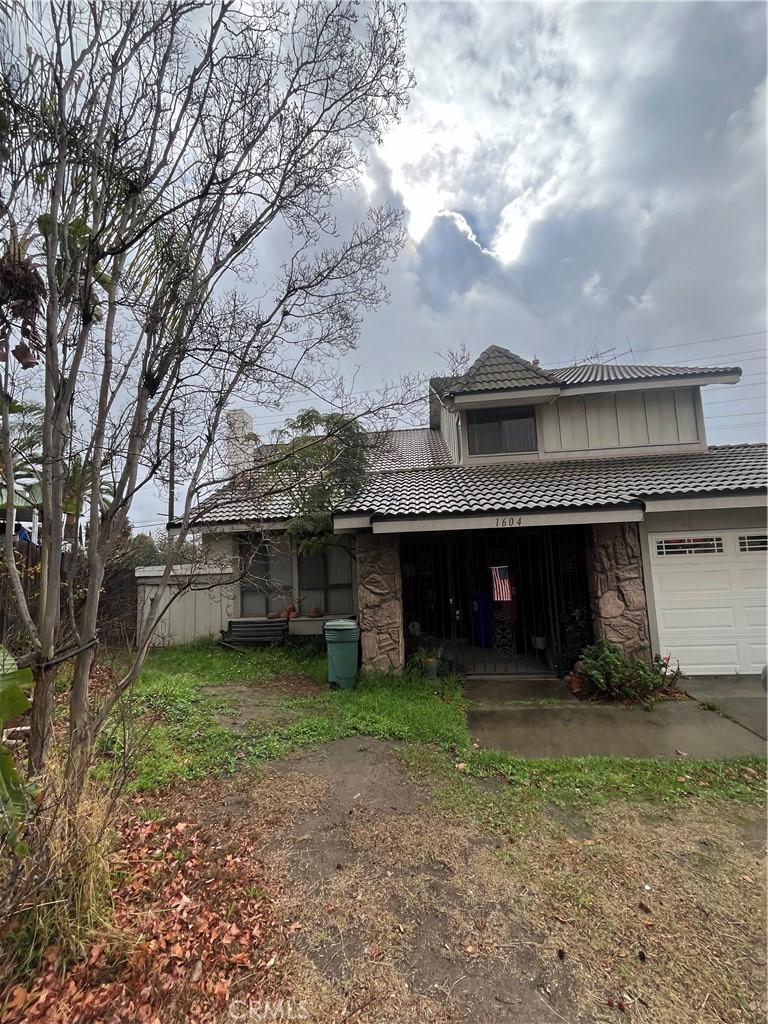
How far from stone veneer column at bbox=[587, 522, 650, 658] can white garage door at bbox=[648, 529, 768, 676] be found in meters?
0.35

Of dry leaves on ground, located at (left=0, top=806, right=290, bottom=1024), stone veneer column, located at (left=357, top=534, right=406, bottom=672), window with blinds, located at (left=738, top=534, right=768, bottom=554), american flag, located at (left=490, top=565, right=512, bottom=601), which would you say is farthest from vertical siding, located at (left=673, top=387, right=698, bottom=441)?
dry leaves on ground, located at (left=0, top=806, right=290, bottom=1024)

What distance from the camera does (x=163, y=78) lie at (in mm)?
2871

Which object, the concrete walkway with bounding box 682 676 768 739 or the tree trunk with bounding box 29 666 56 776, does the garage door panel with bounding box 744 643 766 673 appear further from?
the tree trunk with bounding box 29 666 56 776

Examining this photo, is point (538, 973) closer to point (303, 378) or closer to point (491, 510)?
point (303, 378)

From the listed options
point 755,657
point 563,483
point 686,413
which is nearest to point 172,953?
point 563,483

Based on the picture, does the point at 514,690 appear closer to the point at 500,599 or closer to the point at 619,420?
the point at 500,599

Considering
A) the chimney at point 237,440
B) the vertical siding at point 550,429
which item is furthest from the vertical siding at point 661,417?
the chimney at point 237,440

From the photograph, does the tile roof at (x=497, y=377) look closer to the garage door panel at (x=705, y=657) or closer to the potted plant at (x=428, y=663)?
the potted plant at (x=428, y=663)

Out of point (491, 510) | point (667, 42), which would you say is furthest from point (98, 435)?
point (667, 42)

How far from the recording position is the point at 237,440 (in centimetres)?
399

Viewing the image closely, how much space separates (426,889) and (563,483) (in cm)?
684

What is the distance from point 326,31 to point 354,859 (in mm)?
5892

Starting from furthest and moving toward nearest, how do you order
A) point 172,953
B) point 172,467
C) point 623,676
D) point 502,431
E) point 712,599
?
point 502,431, point 712,599, point 623,676, point 172,467, point 172,953

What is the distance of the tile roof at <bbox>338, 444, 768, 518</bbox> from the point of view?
703 cm
